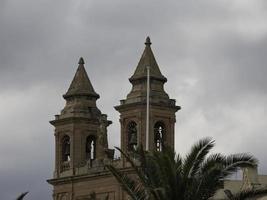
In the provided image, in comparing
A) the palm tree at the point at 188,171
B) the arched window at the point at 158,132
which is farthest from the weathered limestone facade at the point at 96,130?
the palm tree at the point at 188,171

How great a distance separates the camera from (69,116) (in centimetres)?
10431

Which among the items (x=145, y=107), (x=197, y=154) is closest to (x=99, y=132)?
(x=145, y=107)

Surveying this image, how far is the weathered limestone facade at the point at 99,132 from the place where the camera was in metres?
97.8

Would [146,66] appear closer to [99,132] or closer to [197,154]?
[99,132]

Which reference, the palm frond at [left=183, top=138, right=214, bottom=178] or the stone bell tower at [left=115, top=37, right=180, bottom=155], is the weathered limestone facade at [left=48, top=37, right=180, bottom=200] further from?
the palm frond at [left=183, top=138, right=214, bottom=178]

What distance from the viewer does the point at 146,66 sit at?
322 ft

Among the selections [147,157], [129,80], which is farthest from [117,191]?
[147,157]

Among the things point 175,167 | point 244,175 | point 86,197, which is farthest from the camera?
point 86,197

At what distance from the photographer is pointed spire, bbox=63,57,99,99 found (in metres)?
106

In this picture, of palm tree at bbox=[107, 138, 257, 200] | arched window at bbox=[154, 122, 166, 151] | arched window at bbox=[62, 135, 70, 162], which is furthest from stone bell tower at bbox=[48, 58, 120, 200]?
palm tree at bbox=[107, 138, 257, 200]

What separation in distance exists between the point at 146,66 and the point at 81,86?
9622 mm

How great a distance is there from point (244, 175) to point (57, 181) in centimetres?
1859

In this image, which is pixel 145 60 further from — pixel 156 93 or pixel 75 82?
pixel 75 82

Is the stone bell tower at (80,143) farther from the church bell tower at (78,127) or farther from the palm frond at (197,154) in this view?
the palm frond at (197,154)
